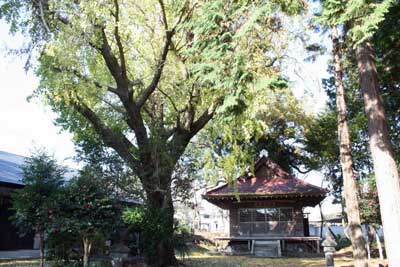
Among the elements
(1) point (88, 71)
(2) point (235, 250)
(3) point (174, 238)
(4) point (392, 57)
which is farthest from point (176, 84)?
(2) point (235, 250)

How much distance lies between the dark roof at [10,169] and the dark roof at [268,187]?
9828mm

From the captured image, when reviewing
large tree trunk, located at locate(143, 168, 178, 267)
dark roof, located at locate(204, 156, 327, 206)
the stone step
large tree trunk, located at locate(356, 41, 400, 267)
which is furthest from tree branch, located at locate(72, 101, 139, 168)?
the stone step

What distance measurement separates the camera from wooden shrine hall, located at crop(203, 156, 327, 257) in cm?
1958

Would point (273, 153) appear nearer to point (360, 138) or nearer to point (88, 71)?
point (360, 138)

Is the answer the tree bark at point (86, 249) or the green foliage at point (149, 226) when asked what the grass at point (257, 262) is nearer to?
the green foliage at point (149, 226)

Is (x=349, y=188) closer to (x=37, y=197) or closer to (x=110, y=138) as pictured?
(x=110, y=138)

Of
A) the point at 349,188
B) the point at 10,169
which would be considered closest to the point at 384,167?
the point at 349,188

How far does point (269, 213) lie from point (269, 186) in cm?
169

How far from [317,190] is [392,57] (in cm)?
→ 990

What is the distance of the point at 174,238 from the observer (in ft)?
36.9

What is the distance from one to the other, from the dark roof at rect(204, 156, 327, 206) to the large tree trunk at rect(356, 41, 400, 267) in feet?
37.7

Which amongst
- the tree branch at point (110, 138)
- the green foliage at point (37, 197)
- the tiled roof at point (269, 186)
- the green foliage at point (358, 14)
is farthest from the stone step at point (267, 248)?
the green foliage at point (358, 14)

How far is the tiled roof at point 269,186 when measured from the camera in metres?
19.2

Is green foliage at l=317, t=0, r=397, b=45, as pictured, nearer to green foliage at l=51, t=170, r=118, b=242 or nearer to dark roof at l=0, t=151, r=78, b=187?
green foliage at l=51, t=170, r=118, b=242
